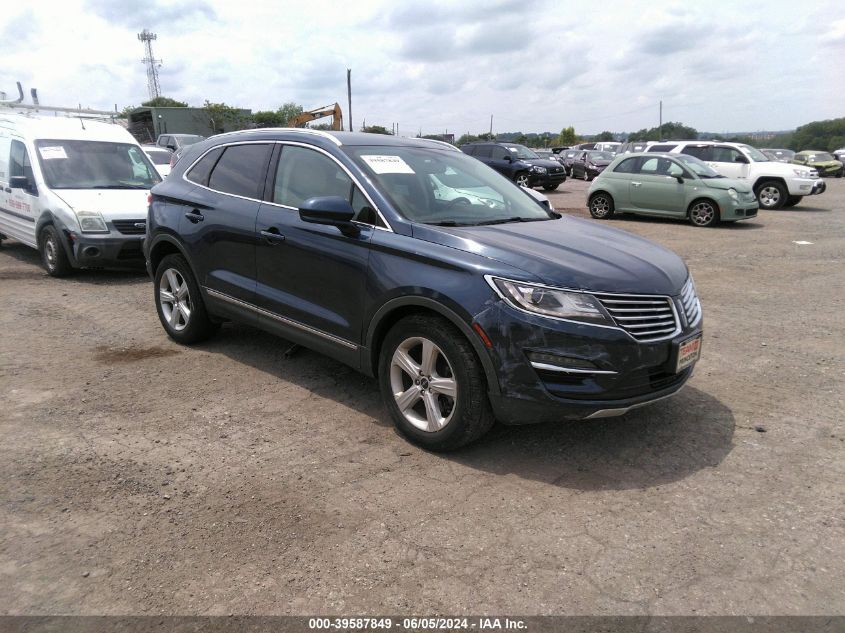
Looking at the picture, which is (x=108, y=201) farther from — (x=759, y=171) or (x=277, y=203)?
(x=759, y=171)

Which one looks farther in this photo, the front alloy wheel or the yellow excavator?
the yellow excavator

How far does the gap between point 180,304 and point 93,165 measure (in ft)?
15.0

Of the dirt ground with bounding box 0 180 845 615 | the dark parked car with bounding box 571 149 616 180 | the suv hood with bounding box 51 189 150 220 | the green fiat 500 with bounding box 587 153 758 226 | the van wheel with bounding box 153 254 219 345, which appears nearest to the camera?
the dirt ground with bounding box 0 180 845 615

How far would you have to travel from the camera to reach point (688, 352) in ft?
A: 11.8

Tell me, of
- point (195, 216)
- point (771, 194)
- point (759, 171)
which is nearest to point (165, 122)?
point (759, 171)

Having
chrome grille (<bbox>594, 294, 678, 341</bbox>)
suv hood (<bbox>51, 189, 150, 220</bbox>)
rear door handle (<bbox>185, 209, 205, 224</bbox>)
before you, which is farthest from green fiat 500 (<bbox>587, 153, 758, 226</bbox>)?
rear door handle (<bbox>185, 209, 205, 224</bbox>)

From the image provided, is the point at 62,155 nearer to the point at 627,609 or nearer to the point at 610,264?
the point at 610,264

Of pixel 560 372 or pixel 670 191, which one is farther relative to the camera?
pixel 670 191

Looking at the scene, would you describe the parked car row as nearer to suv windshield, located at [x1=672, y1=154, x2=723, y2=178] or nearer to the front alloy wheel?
the front alloy wheel

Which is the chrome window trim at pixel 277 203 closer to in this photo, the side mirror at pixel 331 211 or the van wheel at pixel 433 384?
the side mirror at pixel 331 211

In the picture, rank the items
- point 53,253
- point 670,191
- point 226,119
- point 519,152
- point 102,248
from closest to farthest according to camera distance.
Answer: point 102,248
point 53,253
point 670,191
point 519,152
point 226,119

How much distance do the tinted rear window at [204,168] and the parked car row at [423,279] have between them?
2 centimetres

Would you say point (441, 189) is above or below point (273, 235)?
above

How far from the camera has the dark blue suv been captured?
329 cm
